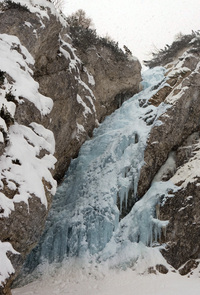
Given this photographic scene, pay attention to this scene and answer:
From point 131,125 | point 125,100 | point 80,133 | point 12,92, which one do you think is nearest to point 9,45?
point 12,92

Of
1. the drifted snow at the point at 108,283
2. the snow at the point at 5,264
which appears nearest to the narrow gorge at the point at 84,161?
the snow at the point at 5,264

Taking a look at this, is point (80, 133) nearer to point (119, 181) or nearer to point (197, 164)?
point (119, 181)

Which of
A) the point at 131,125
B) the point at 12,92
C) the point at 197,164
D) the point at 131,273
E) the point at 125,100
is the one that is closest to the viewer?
A: the point at 12,92

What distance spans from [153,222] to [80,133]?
550cm

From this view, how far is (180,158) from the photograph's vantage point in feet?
44.9

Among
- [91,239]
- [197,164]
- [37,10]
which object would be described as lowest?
[91,239]

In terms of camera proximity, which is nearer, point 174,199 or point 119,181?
point 174,199

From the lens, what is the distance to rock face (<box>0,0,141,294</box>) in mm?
7105

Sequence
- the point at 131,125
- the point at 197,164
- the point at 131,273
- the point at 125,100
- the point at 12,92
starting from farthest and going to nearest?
1. the point at 125,100
2. the point at 131,125
3. the point at 197,164
4. the point at 131,273
5. the point at 12,92

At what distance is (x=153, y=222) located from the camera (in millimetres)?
11883

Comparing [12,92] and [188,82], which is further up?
[188,82]

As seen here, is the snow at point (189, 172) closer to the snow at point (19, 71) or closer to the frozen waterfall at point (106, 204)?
the frozen waterfall at point (106, 204)

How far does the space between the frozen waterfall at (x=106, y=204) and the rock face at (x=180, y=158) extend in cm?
40

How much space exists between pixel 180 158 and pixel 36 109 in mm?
7074
